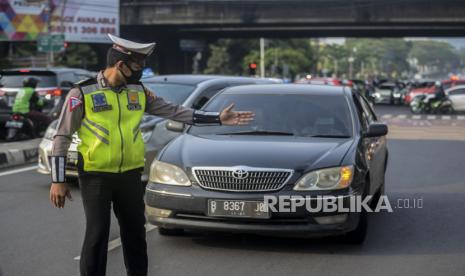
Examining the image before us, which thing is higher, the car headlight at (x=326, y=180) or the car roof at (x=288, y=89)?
the car roof at (x=288, y=89)

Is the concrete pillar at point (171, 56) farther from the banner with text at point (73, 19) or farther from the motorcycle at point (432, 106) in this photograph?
the motorcycle at point (432, 106)

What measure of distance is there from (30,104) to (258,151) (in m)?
9.67

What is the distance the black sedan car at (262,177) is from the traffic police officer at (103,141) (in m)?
1.68

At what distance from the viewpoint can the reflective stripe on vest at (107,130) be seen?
4918mm

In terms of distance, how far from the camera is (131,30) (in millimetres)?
57688

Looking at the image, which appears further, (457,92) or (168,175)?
(457,92)

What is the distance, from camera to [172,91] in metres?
11.8

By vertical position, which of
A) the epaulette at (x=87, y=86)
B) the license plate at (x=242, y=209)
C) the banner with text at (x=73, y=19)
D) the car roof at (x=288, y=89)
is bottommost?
the banner with text at (x=73, y=19)

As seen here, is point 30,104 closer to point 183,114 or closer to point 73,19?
point 183,114

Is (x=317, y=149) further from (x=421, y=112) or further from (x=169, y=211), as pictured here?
(x=421, y=112)

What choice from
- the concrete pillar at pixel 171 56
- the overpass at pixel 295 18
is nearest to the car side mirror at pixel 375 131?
the overpass at pixel 295 18

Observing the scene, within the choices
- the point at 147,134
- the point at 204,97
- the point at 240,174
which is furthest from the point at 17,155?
the point at 240,174

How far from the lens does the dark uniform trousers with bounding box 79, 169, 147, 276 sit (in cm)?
495

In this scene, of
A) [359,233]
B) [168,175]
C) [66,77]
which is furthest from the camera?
[66,77]
